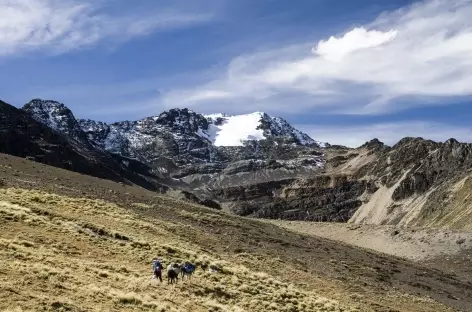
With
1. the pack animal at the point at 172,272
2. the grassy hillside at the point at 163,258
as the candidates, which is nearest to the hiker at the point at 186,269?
the grassy hillside at the point at 163,258

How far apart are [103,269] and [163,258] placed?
7923 mm

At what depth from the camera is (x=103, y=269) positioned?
1030 inches

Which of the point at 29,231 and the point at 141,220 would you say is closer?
the point at 29,231

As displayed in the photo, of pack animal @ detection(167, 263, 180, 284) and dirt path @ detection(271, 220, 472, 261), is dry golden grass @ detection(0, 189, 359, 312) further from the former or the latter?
dirt path @ detection(271, 220, 472, 261)

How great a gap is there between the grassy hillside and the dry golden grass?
0.07m

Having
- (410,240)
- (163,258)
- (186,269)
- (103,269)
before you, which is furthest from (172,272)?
(410,240)

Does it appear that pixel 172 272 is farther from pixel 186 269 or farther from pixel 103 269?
pixel 103 269

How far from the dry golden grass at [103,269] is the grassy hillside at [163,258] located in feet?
0.23

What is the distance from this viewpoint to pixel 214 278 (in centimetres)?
3222

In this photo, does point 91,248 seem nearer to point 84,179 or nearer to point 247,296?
point 247,296

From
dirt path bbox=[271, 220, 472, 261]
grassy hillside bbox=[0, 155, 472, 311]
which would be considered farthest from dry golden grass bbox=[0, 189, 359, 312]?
dirt path bbox=[271, 220, 472, 261]

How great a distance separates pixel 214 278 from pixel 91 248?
7.59 m

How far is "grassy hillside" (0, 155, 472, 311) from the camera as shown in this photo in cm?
2222

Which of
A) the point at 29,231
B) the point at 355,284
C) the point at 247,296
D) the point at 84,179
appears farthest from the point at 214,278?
the point at 84,179
